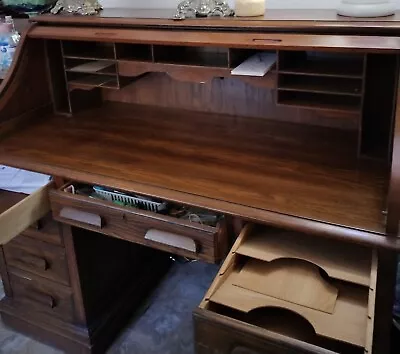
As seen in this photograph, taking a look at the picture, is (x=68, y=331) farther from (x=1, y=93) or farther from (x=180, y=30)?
(x=180, y=30)

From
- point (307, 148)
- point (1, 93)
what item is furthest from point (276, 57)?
point (1, 93)

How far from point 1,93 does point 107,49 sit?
381 mm

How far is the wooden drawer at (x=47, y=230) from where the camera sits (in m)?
1.58

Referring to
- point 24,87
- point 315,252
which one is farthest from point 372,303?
point 24,87

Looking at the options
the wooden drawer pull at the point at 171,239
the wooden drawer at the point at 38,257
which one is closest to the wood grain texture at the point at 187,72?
the wooden drawer pull at the point at 171,239

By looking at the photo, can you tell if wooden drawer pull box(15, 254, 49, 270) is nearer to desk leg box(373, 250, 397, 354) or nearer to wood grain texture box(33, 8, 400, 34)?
wood grain texture box(33, 8, 400, 34)

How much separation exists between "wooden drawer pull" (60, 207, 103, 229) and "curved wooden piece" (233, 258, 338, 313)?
408mm

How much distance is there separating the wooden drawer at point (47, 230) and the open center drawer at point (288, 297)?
65 cm

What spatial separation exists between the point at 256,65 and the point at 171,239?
51cm

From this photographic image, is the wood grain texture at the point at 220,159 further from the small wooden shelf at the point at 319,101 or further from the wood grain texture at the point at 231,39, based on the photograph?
the wood grain texture at the point at 231,39

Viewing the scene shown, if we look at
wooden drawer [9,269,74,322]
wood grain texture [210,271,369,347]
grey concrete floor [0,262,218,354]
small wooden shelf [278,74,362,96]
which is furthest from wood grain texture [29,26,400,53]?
grey concrete floor [0,262,218,354]

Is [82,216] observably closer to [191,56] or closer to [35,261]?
[35,261]

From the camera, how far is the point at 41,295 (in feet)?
5.76

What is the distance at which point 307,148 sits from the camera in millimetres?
1432
